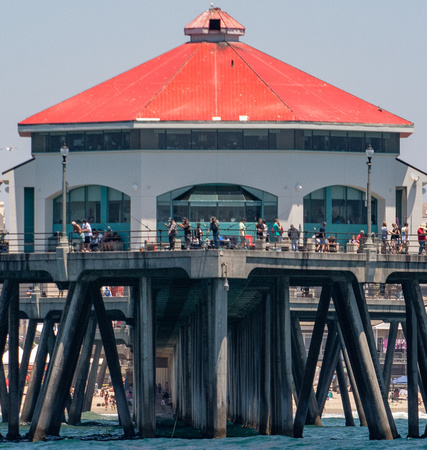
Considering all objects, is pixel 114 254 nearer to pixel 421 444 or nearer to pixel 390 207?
pixel 421 444

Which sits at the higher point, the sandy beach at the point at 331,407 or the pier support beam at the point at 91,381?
the pier support beam at the point at 91,381

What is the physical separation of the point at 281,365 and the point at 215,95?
18.9 metres

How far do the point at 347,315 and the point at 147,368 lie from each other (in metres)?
8.78


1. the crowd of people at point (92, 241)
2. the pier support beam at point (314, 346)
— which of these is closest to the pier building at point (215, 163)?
the crowd of people at point (92, 241)

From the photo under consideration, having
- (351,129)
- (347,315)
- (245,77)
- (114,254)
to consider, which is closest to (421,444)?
(347,315)

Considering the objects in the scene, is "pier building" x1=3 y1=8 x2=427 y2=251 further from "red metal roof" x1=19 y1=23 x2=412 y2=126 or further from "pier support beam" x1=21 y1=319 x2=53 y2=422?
"pier support beam" x1=21 y1=319 x2=53 y2=422

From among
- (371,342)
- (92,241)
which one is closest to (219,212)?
(92,241)

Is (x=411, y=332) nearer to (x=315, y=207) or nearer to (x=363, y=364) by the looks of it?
(x=363, y=364)

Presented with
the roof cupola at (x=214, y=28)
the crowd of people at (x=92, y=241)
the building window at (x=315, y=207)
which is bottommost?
the crowd of people at (x=92, y=241)

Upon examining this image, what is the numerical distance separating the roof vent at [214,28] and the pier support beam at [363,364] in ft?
76.2

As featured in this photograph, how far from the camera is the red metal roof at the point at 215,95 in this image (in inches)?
2852

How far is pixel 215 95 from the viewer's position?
243 feet

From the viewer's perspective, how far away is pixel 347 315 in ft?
197

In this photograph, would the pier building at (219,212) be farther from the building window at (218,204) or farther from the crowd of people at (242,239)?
the crowd of people at (242,239)
